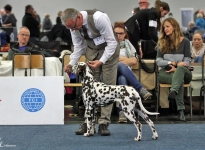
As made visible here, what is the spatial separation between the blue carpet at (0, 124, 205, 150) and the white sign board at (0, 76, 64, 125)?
0.12 meters

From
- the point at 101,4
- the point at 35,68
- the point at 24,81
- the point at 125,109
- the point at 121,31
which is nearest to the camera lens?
the point at 125,109

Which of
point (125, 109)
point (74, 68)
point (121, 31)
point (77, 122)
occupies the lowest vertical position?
point (77, 122)

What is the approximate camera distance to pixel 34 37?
9.45 meters

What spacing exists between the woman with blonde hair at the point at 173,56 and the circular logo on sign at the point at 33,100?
1.47 m

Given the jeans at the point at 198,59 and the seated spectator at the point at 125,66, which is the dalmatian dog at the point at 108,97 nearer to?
the seated spectator at the point at 125,66

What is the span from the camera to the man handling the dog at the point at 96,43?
3895 millimetres

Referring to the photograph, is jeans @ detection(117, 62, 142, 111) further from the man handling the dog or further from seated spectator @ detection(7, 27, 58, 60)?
seated spectator @ detection(7, 27, 58, 60)

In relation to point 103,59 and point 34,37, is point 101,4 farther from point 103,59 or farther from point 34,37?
point 103,59

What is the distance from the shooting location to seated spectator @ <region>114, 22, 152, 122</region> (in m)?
5.11

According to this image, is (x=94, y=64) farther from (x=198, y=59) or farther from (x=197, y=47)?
(x=197, y=47)

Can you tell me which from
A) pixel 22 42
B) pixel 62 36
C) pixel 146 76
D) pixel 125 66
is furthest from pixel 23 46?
pixel 62 36

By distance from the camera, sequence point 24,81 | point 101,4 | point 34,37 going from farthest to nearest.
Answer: point 101,4, point 34,37, point 24,81

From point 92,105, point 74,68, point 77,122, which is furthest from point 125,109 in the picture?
point 77,122

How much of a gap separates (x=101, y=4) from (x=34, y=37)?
713 cm
